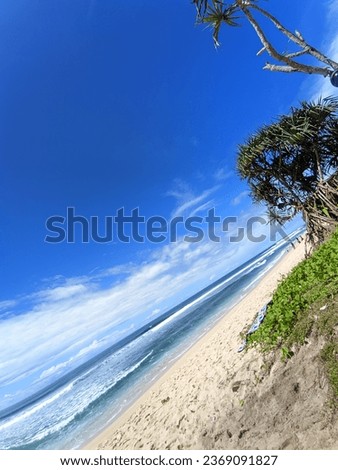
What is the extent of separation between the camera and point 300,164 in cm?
1286

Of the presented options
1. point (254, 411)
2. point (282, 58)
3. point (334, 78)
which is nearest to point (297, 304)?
point (254, 411)

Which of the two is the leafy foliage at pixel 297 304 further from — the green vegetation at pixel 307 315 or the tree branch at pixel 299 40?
the tree branch at pixel 299 40

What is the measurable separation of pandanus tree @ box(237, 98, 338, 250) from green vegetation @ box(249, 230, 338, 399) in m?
4.25

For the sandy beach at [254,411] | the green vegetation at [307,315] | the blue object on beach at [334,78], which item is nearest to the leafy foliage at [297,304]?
the green vegetation at [307,315]

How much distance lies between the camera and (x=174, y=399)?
899 centimetres

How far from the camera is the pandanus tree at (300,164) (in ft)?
38.6

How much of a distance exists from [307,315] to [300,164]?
867cm

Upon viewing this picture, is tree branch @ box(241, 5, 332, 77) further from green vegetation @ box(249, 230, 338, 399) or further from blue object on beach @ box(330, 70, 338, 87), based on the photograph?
green vegetation @ box(249, 230, 338, 399)

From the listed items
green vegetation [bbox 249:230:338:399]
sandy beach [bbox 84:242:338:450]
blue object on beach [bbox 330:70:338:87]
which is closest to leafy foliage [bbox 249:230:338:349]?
green vegetation [bbox 249:230:338:399]

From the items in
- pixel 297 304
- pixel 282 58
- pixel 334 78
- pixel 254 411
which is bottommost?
pixel 254 411

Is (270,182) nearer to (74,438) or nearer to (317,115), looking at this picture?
(317,115)

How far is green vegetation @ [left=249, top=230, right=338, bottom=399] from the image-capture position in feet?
16.0

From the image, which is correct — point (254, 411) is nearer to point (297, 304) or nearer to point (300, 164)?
point (297, 304)
